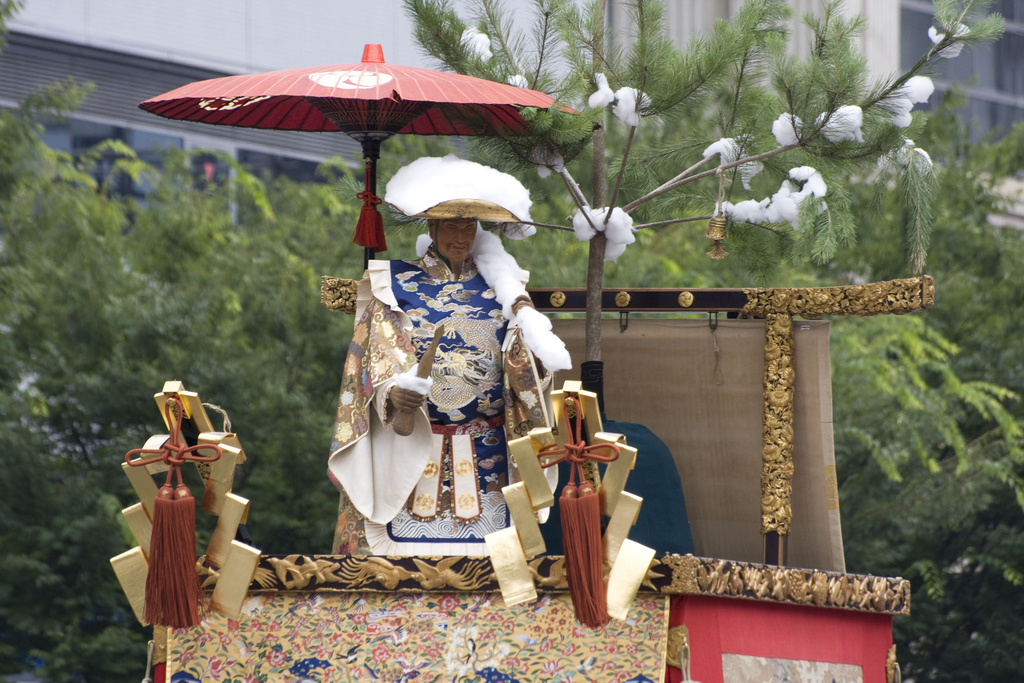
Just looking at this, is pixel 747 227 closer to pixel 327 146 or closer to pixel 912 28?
pixel 327 146

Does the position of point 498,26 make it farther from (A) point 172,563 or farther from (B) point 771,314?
(A) point 172,563

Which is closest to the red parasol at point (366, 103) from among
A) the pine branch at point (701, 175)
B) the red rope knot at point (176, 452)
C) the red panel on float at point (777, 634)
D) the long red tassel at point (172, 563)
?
the pine branch at point (701, 175)

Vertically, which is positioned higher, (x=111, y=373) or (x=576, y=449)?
(x=576, y=449)

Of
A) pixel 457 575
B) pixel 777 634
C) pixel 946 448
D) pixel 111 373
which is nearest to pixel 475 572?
pixel 457 575

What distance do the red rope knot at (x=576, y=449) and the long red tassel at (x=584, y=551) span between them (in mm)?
75

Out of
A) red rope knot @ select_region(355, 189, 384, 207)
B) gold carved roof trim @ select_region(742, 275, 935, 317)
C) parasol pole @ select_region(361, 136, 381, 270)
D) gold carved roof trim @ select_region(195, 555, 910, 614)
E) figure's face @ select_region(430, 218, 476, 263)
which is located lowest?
gold carved roof trim @ select_region(195, 555, 910, 614)

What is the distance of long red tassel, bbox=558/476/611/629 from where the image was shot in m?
3.30

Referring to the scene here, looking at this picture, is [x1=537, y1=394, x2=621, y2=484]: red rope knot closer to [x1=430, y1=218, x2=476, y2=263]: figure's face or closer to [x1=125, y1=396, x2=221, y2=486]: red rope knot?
[x1=125, y1=396, x2=221, y2=486]: red rope knot

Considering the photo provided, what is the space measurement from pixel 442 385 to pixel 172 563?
1138mm

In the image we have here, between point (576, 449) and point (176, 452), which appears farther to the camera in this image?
point (176, 452)

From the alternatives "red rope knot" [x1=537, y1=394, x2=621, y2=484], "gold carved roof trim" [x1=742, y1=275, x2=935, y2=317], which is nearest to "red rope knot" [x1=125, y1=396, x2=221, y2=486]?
"red rope knot" [x1=537, y1=394, x2=621, y2=484]

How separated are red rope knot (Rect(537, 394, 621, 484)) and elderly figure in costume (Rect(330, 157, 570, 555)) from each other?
63 centimetres

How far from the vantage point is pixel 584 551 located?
3.31 meters

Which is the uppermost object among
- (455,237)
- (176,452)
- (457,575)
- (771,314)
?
(455,237)
